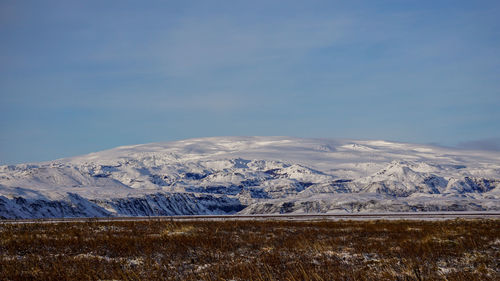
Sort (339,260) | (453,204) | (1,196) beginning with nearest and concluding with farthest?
1. (339,260)
2. (1,196)
3. (453,204)

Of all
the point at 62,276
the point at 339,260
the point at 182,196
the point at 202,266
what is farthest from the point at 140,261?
the point at 182,196

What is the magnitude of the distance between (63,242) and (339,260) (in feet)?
42.9

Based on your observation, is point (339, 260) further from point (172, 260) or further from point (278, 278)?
point (172, 260)

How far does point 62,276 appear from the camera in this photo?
521 inches

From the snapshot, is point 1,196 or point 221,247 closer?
point 221,247

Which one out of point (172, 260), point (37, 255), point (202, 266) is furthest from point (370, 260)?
point (37, 255)

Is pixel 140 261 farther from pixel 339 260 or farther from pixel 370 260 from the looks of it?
pixel 370 260

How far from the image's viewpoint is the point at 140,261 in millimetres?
16594

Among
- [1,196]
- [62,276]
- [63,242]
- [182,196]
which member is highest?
[62,276]

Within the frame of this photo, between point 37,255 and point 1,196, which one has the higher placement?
point 37,255

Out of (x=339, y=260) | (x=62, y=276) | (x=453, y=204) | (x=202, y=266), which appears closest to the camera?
(x=62, y=276)

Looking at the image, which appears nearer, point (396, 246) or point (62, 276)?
point (62, 276)

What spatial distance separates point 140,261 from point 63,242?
6.88 meters

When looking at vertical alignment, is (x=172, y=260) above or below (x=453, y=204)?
above
